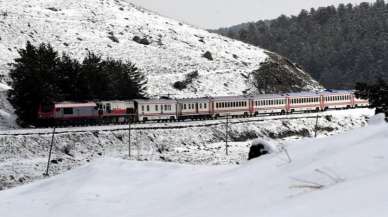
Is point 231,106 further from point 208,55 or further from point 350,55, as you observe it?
point 350,55

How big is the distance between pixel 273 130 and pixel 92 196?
54.1 meters

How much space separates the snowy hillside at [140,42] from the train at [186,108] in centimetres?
2019

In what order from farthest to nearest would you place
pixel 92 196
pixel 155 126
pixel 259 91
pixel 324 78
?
1. pixel 324 78
2. pixel 259 91
3. pixel 155 126
4. pixel 92 196

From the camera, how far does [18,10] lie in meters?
117

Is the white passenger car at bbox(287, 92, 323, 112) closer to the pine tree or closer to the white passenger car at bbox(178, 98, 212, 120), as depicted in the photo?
the white passenger car at bbox(178, 98, 212, 120)

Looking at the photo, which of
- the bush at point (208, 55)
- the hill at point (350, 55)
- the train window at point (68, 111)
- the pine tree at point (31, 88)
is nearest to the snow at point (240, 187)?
the train window at point (68, 111)

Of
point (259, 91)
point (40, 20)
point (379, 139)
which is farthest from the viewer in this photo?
point (40, 20)

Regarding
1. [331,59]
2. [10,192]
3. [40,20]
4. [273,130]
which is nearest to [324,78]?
[331,59]

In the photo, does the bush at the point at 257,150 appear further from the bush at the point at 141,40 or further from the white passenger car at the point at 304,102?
the bush at the point at 141,40

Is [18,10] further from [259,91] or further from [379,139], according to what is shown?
[379,139]

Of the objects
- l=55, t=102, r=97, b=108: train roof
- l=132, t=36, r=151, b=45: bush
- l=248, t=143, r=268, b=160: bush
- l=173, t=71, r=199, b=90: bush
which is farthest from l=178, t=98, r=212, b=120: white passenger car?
l=248, t=143, r=268, b=160: bush

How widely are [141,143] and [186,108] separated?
14578 mm

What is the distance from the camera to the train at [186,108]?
6038 cm

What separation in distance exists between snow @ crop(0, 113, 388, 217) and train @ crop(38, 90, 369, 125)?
43.9 metres
